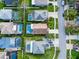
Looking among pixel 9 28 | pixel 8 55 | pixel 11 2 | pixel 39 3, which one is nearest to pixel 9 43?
pixel 8 55

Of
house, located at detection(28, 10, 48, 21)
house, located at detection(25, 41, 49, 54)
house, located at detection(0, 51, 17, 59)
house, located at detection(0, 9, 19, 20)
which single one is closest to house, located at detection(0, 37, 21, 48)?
house, located at detection(0, 51, 17, 59)

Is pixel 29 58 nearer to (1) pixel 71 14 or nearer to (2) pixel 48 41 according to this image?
(2) pixel 48 41

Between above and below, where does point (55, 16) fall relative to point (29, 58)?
above

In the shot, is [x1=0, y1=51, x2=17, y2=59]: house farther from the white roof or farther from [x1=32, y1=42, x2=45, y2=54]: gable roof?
the white roof

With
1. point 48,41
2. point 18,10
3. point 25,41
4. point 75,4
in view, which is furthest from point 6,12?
point 75,4

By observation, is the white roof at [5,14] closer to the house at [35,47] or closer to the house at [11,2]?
the house at [11,2]

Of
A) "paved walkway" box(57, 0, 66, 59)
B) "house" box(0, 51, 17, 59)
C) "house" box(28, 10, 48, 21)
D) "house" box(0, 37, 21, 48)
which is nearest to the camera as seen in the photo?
"house" box(0, 51, 17, 59)
